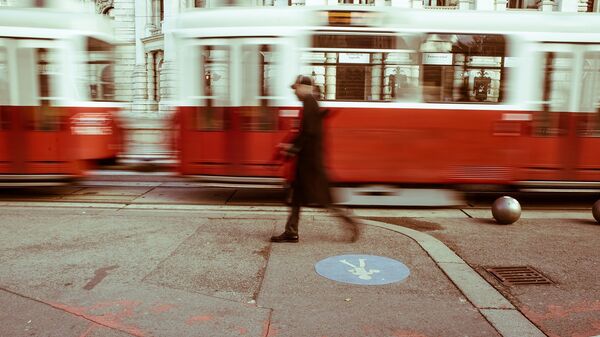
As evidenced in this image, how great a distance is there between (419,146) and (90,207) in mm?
5616

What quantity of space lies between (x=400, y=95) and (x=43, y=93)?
627 cm

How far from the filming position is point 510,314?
4141 mm

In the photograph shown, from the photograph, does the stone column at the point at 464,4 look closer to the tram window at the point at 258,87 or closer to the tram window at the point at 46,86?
the tram window at the point at 258,87

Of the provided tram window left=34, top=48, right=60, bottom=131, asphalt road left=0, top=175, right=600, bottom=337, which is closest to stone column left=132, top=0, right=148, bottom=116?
tram window left=34, top=48, right=60, bottom=131

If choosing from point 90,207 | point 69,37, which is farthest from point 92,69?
point 90,207

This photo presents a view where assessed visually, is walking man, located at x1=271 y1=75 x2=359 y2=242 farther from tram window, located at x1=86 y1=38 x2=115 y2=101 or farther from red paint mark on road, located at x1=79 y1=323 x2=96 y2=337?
tram window, located at x1=86 y1=38 x2=115 y2=101

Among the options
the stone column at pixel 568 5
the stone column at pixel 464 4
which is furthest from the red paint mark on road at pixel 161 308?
the stone column at pixel 568 5

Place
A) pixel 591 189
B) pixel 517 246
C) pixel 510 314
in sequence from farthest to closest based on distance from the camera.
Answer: pixel 591 189 → pixel 517 246 → pixel 510 314

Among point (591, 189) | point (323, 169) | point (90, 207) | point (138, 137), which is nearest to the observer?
point (323, 169)

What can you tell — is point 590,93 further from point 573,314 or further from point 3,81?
point 3,81

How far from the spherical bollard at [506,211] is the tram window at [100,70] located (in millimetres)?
7339

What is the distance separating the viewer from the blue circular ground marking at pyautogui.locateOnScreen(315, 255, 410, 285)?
16.2ft

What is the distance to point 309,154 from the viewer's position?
18.8 feet

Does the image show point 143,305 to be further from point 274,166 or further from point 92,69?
point 92,69
